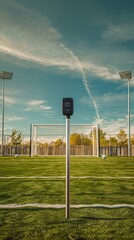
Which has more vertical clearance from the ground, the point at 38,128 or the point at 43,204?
the point at 38,128

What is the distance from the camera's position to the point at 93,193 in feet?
14.8

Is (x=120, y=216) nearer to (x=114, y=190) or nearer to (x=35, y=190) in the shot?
(x=114, y=190)

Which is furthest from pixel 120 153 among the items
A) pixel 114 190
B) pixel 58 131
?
pixel 114 190

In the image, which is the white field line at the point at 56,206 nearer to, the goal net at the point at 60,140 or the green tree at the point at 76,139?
the goal net at the point at 60,140

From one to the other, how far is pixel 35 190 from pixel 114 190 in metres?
1.50

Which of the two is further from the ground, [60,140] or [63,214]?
[60,140]

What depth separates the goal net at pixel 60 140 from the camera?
30.6m

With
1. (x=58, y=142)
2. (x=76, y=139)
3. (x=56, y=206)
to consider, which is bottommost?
(x=56, y=206)

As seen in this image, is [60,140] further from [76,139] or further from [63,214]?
[63,214]

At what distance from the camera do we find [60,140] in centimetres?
3331

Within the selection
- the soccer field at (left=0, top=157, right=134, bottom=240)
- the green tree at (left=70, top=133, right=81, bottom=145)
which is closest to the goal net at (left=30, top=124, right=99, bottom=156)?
the green tree at (left=70, top=133, right=81, bottom=145)

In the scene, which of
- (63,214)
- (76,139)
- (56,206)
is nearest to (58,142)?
A: (76,139)

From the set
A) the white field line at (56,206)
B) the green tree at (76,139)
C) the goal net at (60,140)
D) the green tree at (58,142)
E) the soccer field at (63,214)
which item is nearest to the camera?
the soccer field at (63,214)

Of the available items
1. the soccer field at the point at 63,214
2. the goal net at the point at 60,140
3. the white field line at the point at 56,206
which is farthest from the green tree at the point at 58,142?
the white field line at the point at 56,206
